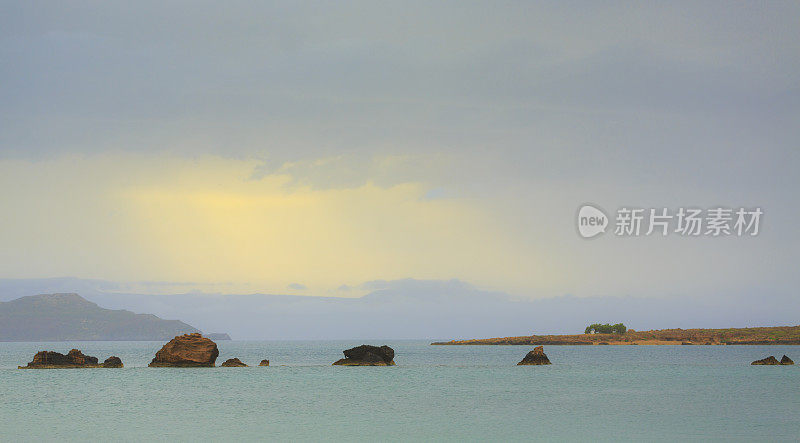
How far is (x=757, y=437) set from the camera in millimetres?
42656

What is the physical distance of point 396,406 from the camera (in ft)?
197

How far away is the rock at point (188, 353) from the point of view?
104 m

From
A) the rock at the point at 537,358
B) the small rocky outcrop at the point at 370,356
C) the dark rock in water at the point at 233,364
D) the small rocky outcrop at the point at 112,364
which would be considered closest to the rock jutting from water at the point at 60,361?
the small rocky outcrop at the point at 112,364

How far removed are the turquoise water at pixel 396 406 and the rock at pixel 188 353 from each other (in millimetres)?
5789

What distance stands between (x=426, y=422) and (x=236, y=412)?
14.9 meters

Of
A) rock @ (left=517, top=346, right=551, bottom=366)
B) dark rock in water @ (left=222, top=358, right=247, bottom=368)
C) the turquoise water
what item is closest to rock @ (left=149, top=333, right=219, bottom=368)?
the turquoise water

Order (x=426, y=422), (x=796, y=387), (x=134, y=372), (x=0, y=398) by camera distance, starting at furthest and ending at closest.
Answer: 1. (x=134, y=372)
2. (x=796, y=387)
3. (x=0, y=398)
4. (x=426, y=422)

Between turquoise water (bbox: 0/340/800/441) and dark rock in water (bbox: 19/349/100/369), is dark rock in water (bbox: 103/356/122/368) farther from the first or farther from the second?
turquoise water (bbox: 0/340/800/441)

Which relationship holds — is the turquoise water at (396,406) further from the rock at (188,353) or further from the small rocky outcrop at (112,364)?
the small rocky outcrop at (112,364)

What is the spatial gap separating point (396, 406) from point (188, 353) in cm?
5298

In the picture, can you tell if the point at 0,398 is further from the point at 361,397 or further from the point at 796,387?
the point at 796,387

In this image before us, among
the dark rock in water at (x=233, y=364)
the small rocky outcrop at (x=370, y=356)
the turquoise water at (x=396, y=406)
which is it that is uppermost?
the small rocky outcrop at (x=370, y=356)

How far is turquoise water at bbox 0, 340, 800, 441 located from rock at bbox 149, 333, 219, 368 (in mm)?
5789

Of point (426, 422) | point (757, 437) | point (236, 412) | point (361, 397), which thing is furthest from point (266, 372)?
point (757, 437)
